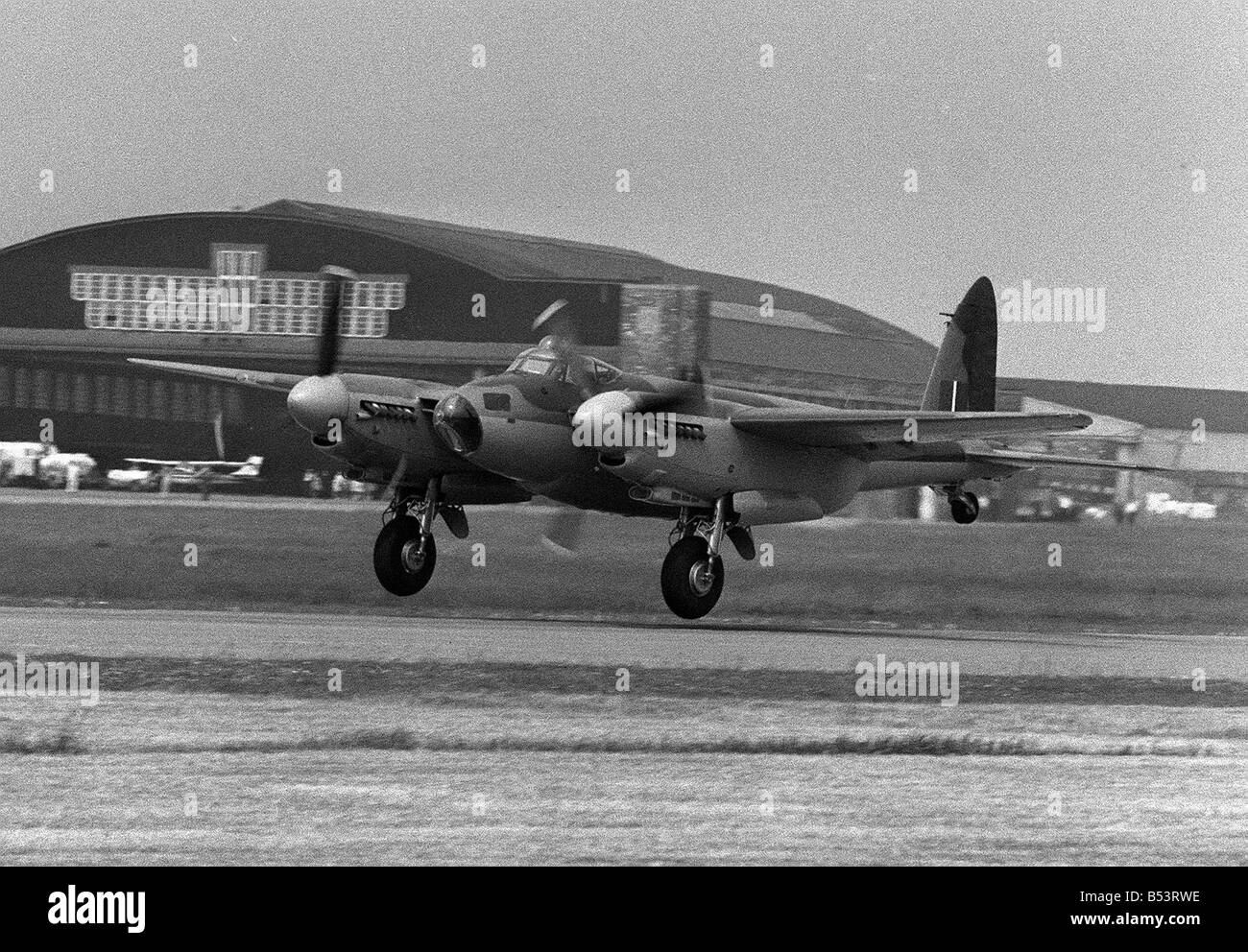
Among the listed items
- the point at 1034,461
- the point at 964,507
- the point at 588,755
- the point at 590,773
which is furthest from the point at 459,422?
the point at 590,773

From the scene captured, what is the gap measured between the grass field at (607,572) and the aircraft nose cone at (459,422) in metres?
3.37

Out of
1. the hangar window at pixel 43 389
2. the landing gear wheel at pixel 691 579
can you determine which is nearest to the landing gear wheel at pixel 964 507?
the landing gear wheel at pixel 691 579

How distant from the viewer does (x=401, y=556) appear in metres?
24.8

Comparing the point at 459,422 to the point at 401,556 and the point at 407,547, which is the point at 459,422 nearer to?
the point at 407,547

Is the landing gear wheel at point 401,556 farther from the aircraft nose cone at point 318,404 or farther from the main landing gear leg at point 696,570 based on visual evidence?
the main landing gear leg at point 696,570

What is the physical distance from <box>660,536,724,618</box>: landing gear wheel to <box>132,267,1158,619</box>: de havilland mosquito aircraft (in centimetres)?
2

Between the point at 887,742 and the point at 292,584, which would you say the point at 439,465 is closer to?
the point at 292,584

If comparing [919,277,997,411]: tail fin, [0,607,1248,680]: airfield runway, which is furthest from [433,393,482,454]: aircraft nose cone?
[919,277,997,411]: tail fin

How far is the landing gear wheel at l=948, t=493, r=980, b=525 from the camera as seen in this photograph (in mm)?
28922

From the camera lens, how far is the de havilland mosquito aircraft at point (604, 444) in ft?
74.6

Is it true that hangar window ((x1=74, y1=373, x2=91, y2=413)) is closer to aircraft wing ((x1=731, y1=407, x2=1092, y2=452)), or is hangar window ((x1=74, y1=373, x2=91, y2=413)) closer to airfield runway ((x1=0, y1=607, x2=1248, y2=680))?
airfield runway ((x1=0, y1=607, x2=1248, y2=680))

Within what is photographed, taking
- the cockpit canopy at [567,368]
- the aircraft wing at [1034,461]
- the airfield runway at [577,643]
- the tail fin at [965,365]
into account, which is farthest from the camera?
the tail fin at [965,365]

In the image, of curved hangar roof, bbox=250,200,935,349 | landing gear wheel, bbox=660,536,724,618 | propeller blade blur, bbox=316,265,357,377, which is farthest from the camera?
curved hangar roof, bbox=250,200,935,349

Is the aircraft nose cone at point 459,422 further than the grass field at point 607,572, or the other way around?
the grass field at point 607,572
